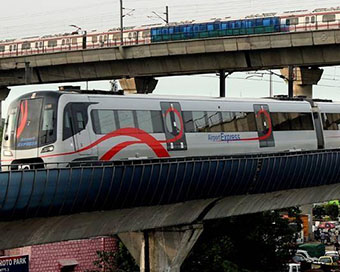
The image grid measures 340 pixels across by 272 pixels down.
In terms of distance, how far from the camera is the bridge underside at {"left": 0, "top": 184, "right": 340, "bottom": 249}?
23203mm

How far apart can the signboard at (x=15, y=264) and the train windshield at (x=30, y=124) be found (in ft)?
27.3

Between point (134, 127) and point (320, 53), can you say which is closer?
point (134, 127)

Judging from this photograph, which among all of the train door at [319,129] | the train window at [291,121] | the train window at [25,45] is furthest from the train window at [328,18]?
the train window at [25,45]

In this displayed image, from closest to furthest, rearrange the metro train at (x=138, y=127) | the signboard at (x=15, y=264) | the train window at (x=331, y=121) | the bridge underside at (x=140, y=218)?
the bridge underside at (x=140, y=218), the metro train at (x=138, y=127), the signboard at (x=15, y=264), the train window at (x=331, y=121)

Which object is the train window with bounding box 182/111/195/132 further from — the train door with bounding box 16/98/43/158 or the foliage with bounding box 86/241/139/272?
the foliage with bounding box 86/241/139/272

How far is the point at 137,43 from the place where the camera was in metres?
58.8

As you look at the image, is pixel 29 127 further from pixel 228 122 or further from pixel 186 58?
pixel 186 58

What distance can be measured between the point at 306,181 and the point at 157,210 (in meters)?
9.45

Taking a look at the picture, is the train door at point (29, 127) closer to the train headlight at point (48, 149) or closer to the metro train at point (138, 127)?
the metro train at point (138, 127)

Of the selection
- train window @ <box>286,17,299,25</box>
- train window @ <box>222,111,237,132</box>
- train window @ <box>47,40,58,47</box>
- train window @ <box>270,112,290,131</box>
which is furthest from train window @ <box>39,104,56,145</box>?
train window @ <box>47,40,58,47</box>

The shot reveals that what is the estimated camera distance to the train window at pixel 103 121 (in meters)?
26.2

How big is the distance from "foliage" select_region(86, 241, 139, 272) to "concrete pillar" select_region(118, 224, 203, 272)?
859cm

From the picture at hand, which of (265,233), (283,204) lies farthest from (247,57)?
(283,204)

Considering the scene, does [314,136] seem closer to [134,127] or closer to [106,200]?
[134,127]
